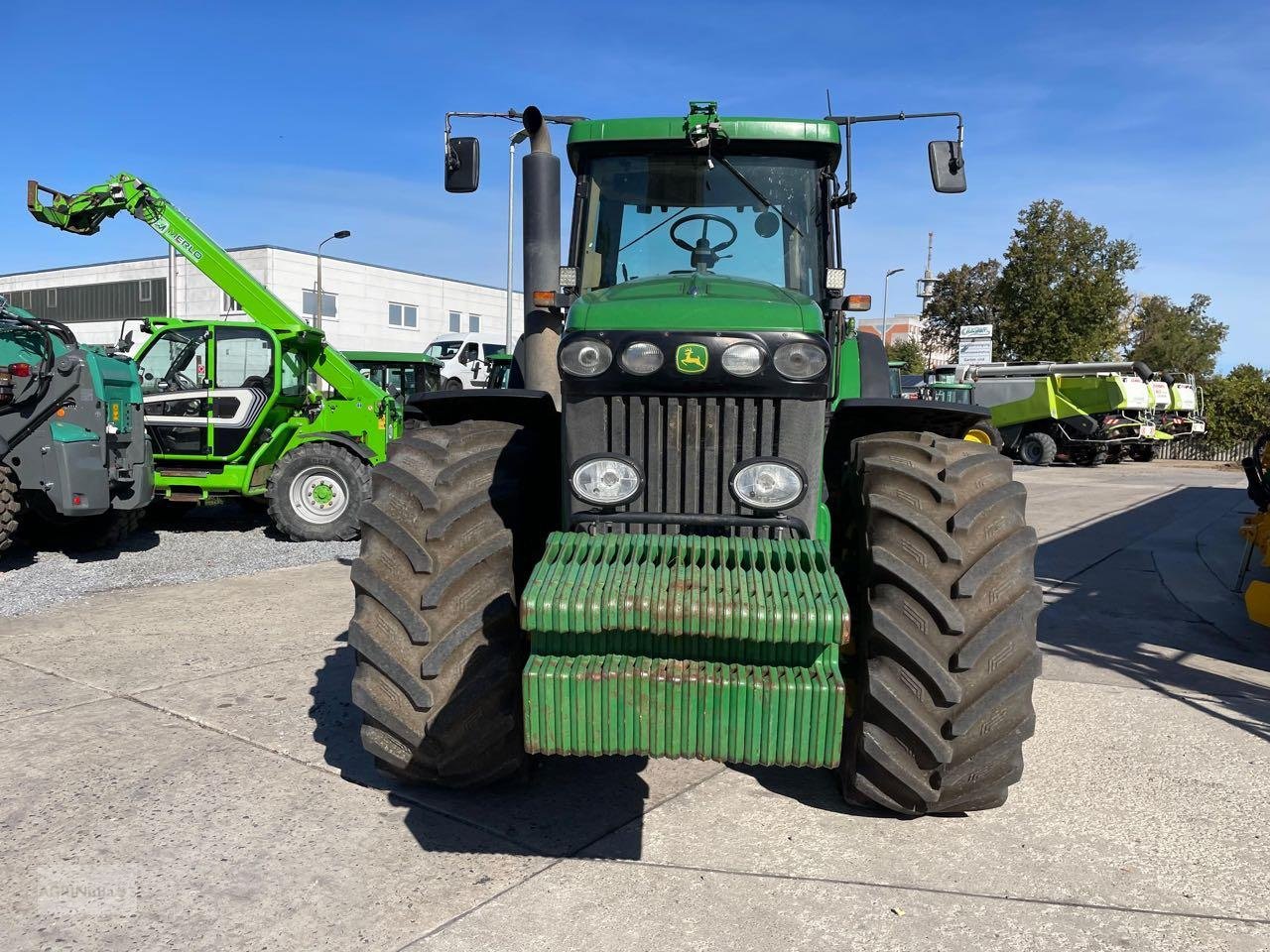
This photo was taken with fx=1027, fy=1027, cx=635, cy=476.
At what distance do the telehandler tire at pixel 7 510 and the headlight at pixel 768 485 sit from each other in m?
6.95

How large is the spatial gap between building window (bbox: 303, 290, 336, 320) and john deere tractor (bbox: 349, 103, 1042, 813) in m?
41.1

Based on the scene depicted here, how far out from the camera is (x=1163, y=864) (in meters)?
3.50

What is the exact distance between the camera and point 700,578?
9.87 feet

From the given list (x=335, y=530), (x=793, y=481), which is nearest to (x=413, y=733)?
(x=793, y=481)

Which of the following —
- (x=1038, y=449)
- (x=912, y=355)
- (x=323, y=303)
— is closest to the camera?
(x=1038, y=449)

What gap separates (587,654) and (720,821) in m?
1.08

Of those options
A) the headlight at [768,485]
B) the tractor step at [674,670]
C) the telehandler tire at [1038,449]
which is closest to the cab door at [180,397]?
the headlight at [768,485]

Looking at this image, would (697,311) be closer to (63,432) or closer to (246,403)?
(63,432)

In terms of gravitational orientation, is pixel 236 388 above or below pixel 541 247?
below

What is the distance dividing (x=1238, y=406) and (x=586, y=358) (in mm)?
35416

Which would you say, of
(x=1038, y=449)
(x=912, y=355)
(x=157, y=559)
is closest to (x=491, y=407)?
(x=157, y=559)

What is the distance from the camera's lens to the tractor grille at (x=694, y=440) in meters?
3.50

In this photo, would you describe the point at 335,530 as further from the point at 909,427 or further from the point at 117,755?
the point at 909,427

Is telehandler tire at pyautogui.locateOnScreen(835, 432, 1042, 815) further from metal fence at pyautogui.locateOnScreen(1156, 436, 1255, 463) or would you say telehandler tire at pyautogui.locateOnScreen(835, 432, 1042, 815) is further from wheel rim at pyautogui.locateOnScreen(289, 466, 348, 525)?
metal fence at pyautogui.locateOnScreen(1156, 436, 1255, 463)
